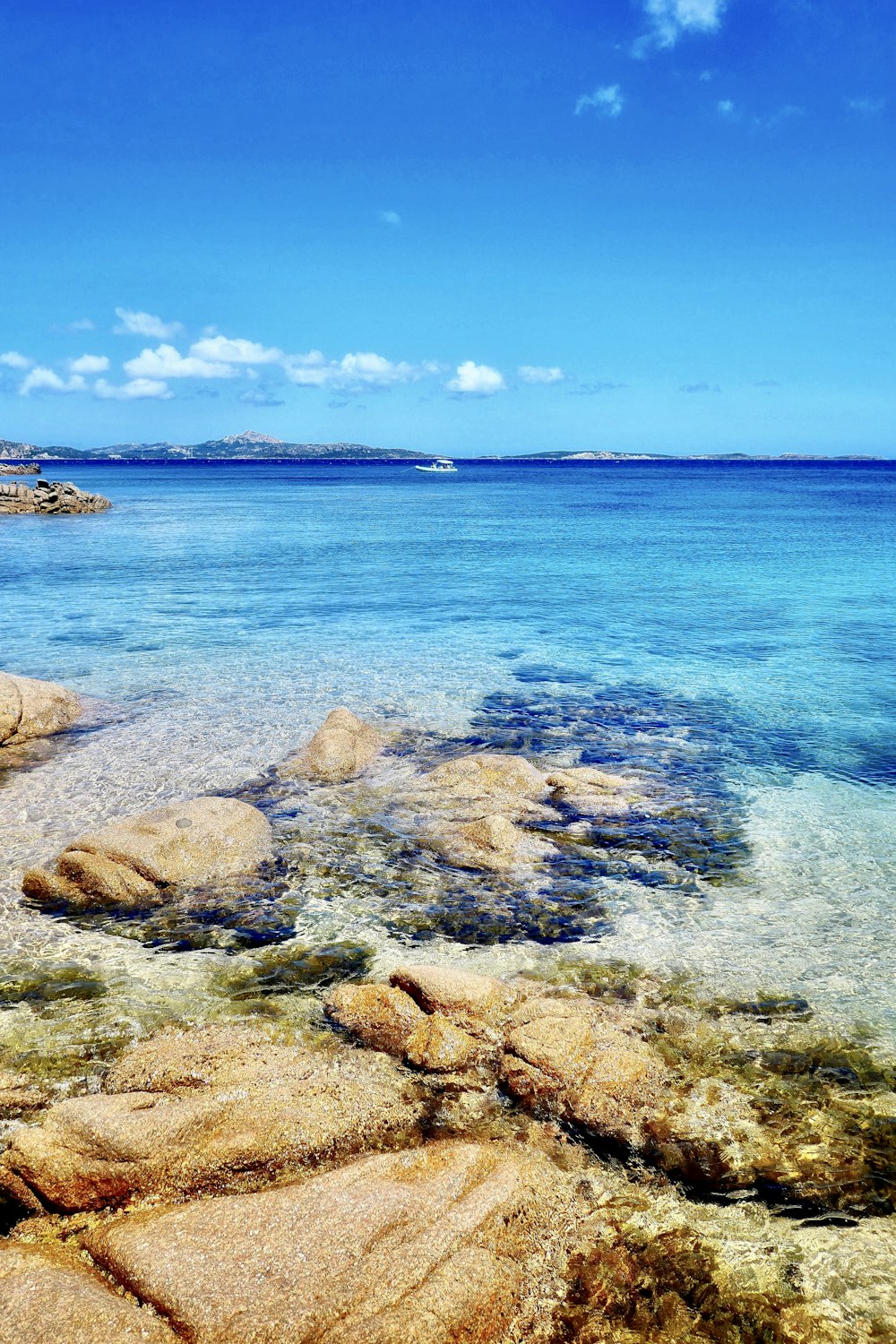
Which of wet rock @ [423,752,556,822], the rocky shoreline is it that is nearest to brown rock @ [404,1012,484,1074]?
the rocky shoreline

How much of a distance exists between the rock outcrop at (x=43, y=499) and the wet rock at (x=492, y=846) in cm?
6147

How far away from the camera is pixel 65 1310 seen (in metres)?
3.88

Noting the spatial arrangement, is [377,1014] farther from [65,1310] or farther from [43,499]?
[43,499]

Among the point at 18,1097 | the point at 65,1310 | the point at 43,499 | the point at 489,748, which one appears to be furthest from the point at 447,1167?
the point at 43,499

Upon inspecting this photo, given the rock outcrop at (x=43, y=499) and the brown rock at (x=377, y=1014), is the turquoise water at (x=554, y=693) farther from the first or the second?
the rock outcrop at (x=43, y=499)

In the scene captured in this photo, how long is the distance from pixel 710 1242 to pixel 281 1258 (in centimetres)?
246

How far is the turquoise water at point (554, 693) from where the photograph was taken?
8.42m

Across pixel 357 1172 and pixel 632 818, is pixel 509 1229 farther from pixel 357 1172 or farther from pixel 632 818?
pixel 632 818

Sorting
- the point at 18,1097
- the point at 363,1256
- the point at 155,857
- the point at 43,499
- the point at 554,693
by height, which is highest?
the point at 43,499

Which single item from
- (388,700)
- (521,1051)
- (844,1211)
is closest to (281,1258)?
(521,1051)

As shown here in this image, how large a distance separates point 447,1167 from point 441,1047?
4.11 feet

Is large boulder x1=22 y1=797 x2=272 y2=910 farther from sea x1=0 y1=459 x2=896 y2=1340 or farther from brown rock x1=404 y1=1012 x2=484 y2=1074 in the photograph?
brown rock x1=404 y1=1012 x2=484 y2=1074

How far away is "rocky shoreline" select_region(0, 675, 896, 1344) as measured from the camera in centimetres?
416

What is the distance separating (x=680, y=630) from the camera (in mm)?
23766
